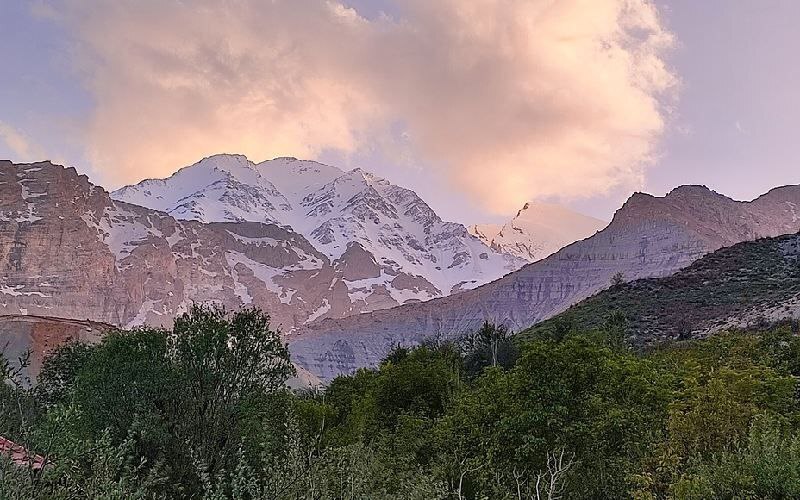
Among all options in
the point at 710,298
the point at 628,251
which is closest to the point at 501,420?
the point at 710,298

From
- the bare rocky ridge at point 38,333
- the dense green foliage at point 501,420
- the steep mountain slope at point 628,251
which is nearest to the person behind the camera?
the dense green foliage at point 501,420

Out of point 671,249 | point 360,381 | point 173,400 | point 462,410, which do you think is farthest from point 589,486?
point 671,249

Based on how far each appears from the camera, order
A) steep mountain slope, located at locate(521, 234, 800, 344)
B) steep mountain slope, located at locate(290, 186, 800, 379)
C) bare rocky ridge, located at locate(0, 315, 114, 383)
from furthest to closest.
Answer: steep mountain slope, located at locate(290, 186, 800, 379)
bare rocky ridge, located at locate(0, 315, 114, 383)
steep mountain slope, located at locate(521, 234, 800, 344)

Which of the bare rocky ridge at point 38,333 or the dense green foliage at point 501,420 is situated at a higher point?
A: the bare rocky ridge at point 38,333

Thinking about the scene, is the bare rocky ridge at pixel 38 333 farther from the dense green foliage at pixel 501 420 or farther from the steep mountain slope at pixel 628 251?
the steep mountain slope at pixel 628 251

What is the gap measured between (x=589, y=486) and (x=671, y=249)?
574ft

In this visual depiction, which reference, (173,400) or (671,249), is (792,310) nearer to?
(173,400)

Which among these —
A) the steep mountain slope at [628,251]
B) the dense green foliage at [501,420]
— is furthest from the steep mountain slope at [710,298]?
the steep mountain slope at [628,251]

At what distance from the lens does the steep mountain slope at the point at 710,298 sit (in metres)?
53.8

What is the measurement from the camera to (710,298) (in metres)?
64.3

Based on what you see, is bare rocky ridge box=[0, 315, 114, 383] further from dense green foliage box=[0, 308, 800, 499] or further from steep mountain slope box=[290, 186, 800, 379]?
steep mountain slope box=[290, 186, 800, 379]

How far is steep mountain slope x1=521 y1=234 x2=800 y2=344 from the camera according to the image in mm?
53844

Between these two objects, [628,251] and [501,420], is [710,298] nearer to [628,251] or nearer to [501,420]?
[501,420]

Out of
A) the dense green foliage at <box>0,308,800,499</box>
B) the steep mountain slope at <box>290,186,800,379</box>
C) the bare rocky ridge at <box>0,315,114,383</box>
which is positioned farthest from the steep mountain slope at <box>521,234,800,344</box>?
the steep mountain slope at <box>290,186,800,379</box>
